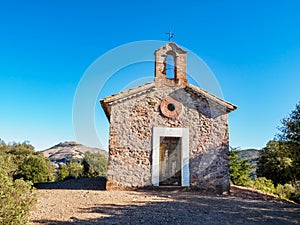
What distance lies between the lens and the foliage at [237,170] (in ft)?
52.6

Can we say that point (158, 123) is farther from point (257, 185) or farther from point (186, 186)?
point (257, 185)

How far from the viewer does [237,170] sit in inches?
644

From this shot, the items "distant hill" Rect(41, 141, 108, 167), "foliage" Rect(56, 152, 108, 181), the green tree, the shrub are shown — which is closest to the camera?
the shrub

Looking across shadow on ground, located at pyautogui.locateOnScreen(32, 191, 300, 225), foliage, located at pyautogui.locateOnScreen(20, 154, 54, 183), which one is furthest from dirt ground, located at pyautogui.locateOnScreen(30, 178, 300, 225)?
foliage, located at pyautogui.locateOnScreen(20, 154, 54, 183)

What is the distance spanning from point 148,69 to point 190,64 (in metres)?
2.07

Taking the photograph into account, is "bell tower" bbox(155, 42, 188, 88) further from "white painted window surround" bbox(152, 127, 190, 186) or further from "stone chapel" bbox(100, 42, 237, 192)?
"white painted window surround" bbox(152, 127, 190, 186)

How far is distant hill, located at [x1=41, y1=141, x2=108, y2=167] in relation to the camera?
41188mm

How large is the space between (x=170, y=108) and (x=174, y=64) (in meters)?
2.25

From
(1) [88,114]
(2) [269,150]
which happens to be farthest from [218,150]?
(2) [269,150]

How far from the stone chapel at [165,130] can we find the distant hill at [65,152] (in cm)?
2886

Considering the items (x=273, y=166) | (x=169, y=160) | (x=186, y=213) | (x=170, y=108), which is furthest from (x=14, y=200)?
(x=273, y=166)

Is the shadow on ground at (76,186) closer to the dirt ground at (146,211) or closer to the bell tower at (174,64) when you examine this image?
the dirt ground at (146,211)

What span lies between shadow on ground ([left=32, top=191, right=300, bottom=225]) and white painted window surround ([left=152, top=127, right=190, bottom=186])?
2.65 metres

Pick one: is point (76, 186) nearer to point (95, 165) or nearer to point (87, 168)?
point (87, 168)
